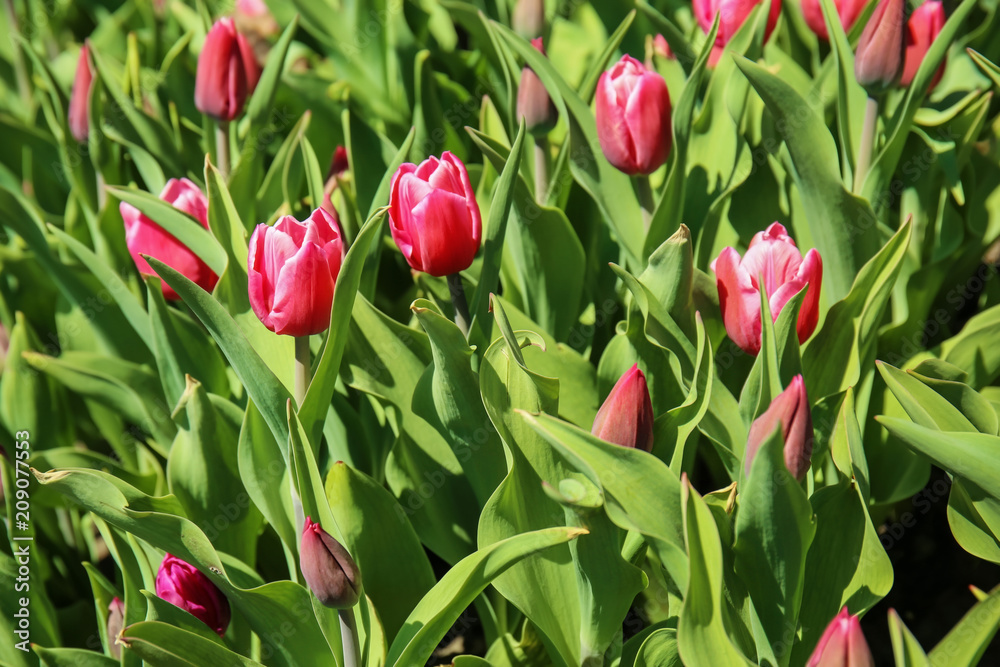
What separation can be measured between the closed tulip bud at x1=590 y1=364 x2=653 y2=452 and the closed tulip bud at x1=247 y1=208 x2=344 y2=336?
308mm

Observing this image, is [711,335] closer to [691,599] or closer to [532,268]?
[532,268]

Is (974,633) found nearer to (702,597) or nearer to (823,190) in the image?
(702,597)

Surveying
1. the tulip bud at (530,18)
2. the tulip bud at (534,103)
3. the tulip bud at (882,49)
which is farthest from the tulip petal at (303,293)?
the tulip bud at (530,18)

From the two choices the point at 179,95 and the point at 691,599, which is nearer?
the point at 691,599

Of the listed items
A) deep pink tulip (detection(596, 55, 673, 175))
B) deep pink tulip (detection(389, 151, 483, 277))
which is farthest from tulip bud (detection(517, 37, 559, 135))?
deep pink tulip (detection(389, 151, 483, 277))

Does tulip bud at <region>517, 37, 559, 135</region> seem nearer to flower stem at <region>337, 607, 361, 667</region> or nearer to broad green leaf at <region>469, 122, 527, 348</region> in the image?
broad green leaf at <region>469, 122, 527, 348</region>

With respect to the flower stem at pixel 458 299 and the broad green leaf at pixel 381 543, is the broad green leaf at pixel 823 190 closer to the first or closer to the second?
the flower stem at pixel 458 299

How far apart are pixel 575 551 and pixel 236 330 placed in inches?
16.9

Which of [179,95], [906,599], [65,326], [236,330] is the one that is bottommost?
[906,599]

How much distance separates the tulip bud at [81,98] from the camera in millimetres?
1543

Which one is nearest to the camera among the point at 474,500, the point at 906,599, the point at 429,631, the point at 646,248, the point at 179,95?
the point at 429,631

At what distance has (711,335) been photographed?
115cm

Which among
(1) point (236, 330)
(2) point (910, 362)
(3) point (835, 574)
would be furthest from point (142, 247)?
(2) point (910, 362)

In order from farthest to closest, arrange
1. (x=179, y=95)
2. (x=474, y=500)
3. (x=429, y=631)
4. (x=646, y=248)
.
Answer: (x=179, y=95), (x=646, y=248), (x=474, y=500), (x=429, y=631)
